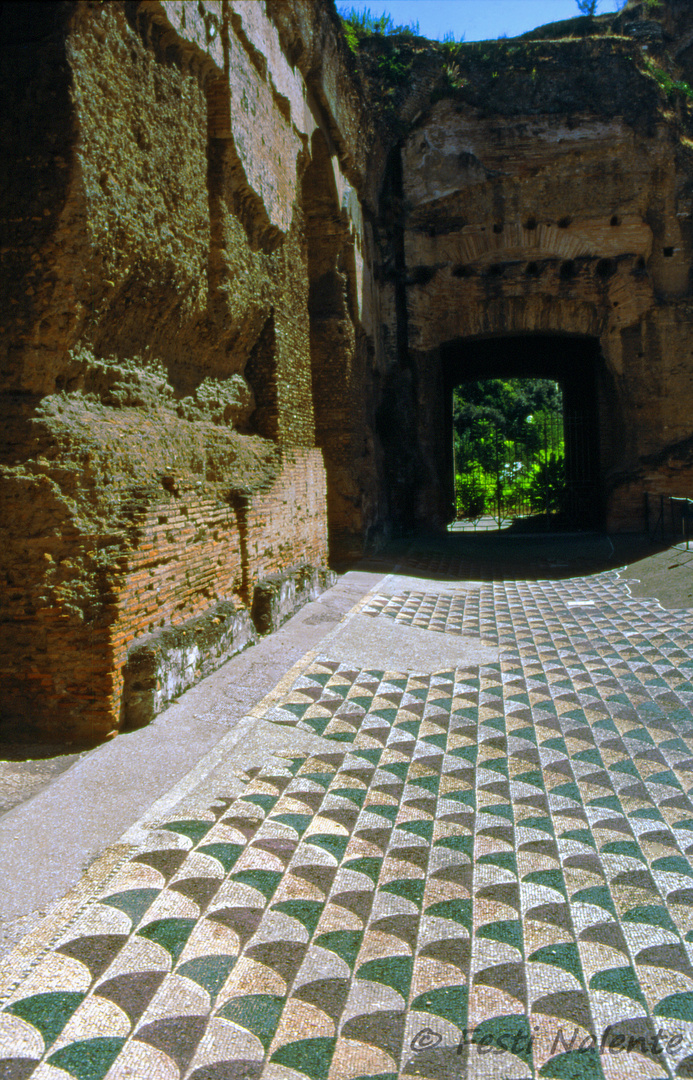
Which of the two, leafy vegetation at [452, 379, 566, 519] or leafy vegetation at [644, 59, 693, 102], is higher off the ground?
leafy vegetation at [644, 59, 693, 102]

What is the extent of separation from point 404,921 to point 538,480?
43.7 ft

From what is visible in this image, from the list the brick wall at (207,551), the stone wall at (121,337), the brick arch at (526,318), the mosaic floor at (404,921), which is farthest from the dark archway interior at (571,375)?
the mosaic floor at (404,921)

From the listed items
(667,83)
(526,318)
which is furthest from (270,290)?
(667,83)

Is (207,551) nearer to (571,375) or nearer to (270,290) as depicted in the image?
(270,290)

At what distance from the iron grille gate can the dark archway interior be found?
20 millimetres

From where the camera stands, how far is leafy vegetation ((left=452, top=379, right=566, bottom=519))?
14.6 metres

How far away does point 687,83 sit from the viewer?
40.2ft

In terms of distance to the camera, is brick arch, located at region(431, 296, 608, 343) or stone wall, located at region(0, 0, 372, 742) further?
brick arch, located at region(431, 296, 608, 343)

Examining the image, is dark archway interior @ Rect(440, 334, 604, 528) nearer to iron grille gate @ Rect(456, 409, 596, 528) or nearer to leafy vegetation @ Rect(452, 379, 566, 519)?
iron grille gate @ Rect(456, 409, 596, 528)

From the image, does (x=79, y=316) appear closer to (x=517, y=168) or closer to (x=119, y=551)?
(x=119, y=551)

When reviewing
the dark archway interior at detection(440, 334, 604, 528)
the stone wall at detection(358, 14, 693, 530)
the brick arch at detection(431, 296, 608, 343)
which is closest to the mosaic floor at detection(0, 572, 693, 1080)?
the stone wall at detection(358, 14, 693, 530)

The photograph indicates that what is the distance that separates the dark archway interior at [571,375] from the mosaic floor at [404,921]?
8.74 m

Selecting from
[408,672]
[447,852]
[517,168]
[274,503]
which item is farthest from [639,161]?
[447,852]

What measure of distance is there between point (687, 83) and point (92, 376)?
13033mm
